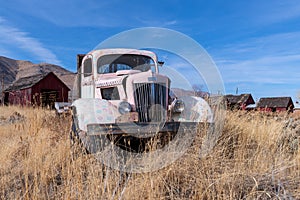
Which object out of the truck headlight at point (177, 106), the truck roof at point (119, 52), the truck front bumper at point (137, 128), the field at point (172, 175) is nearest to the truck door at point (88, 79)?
the truck roof at point (119, 52)

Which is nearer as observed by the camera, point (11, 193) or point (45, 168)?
point (11, 193)

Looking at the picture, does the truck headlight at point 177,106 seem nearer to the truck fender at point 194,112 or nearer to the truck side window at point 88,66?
the truck fender at point 194,112

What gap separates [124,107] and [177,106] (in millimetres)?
1125

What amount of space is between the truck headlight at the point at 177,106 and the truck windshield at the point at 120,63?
179cm

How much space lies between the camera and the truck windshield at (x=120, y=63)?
572cm

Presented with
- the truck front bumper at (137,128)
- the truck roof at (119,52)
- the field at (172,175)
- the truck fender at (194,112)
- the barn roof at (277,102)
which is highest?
the truck roof at (119,52)

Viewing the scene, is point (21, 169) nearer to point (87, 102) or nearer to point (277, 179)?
point (87, 102)

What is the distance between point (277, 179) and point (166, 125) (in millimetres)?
1641

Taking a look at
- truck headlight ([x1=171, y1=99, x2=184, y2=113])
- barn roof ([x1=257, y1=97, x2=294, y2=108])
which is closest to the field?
truck headlight ([x1=171, y1=99, x2=184, y2=113])

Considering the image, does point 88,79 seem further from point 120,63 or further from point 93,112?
point 93,112

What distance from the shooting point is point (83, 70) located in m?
6.08

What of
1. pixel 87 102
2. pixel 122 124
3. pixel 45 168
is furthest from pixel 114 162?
pixel 87 102

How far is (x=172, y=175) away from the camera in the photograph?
2949 millimetres

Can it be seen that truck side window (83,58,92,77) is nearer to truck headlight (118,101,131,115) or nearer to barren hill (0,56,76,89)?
truck headlight (118,101,131,115)
